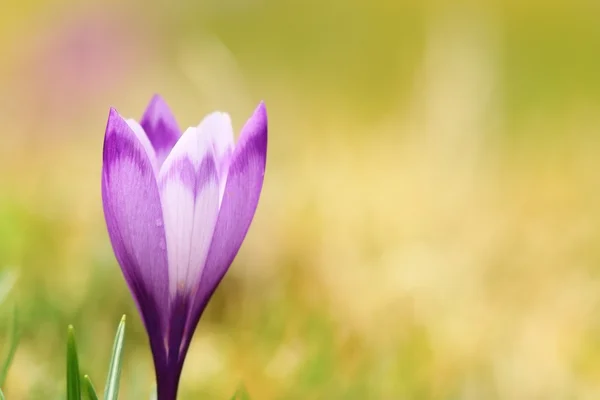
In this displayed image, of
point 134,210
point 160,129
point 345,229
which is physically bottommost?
point 134,210

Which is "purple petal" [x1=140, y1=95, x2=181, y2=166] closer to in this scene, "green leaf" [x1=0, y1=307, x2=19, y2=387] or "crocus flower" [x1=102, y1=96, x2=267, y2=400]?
"crocus flower" [x1=102, y1=96, x2=267, y2=400]

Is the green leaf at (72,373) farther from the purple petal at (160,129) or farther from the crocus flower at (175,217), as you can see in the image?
the purple petal at (160,129)

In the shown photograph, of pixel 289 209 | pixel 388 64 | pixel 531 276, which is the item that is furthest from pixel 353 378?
pixel 388 64

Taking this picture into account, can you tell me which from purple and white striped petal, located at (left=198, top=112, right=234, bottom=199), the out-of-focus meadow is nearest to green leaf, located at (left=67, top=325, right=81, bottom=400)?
purple and white striped petal, located at (left=198, top=112, right=234, bottom=199)

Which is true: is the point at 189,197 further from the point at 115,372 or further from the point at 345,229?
the point at 345,229

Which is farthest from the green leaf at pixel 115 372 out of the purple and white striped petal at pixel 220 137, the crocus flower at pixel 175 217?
the purple and white striped petal at pixel 220 137

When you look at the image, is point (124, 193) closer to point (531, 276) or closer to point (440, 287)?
point (440, 287)

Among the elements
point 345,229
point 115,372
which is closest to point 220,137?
point 115,372
